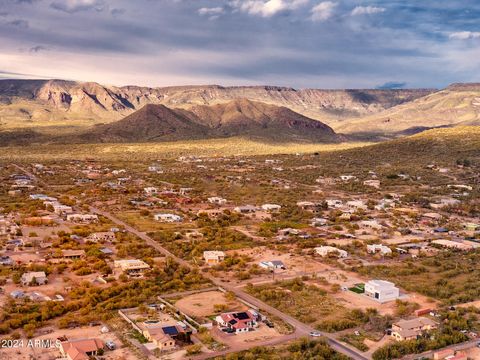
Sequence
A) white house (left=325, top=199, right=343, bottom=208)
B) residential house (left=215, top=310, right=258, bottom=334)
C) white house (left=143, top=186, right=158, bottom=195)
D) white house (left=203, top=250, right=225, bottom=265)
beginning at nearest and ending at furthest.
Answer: residential house (left=215, top=310, right=258, bottom=334) → white house (left=203, top=250, right=225, bottom=265) → white house (left=325, top=199, right=343, bottom=208) → white house (left=143, top=186, right=158, bottom=195)

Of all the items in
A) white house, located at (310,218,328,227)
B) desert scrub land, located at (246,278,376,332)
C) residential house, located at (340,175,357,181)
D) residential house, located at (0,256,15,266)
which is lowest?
white house, located at (310,218,328,227)

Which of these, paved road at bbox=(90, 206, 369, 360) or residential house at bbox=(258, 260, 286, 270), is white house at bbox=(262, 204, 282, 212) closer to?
paved road at bbox=(90, 206, 369, 360)

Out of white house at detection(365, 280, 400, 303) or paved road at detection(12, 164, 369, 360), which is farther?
white house at detection(365, 280, 400, 303)

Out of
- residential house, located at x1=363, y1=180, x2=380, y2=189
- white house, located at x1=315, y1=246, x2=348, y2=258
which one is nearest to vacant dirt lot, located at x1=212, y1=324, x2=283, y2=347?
white house, located at x1=315, y1=246, x2=348, y2=258

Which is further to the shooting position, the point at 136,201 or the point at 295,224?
the point at 136,201

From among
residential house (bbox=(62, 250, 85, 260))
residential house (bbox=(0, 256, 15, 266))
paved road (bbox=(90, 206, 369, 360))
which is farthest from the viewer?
residential house (bbox=(62, 250, 85, 260))

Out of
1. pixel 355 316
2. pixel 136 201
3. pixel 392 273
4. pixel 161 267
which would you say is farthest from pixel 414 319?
pixel 136 201

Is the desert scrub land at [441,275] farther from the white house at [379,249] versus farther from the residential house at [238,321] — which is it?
the residential house at [238,321]

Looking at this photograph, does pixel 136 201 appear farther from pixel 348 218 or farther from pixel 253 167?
pixel 253 167
